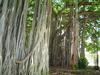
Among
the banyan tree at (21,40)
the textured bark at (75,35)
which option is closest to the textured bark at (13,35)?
the banyan tree at (21,40)

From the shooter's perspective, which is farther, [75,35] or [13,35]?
[75,35]

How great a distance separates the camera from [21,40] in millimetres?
5383

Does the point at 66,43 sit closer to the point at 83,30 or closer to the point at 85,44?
the point at 83,30

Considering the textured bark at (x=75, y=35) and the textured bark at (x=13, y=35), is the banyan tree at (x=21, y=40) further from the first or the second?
the textured bark at (x=75, y=35)

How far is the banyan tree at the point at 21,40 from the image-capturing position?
16.7 ft

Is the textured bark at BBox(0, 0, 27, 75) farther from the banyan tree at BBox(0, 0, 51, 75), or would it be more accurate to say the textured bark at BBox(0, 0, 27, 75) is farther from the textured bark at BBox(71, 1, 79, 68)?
the textured bark at BBox(71, 1, 79, 68)

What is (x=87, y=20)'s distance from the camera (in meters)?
11.0

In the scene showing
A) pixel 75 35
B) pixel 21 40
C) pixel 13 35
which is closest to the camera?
pixel 13 35

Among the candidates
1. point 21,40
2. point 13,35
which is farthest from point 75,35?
point 13,35

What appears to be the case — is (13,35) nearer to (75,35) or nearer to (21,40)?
(21,40)

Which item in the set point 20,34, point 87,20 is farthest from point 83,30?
point 20,34

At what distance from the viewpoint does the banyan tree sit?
509 cm

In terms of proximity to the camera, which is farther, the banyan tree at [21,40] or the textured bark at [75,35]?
the textured bark at [75,35]

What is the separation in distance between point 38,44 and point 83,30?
5991 mm
